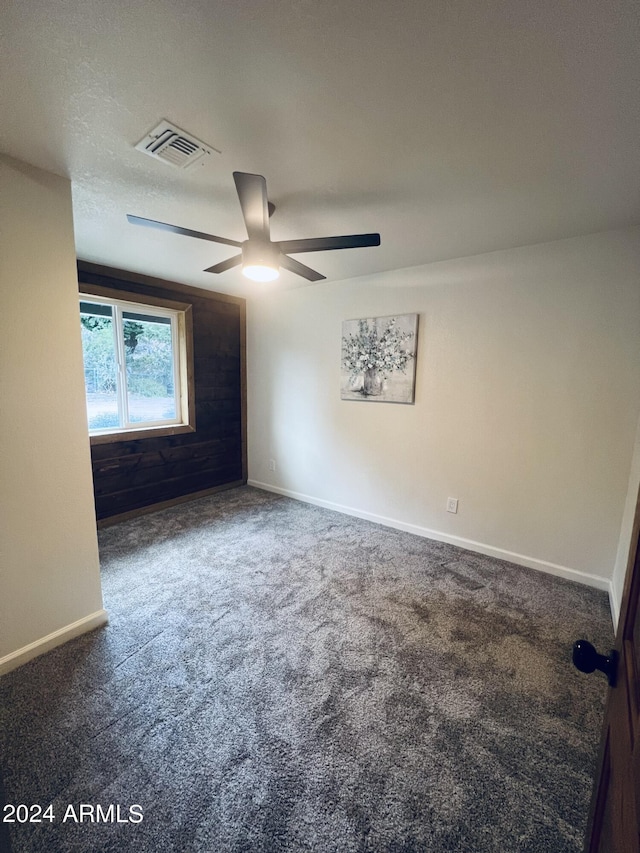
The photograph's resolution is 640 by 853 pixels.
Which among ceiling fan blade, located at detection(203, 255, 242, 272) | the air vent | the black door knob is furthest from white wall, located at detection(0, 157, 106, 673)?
the black door knob

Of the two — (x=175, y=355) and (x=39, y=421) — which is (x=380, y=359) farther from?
(x=39, y=421)

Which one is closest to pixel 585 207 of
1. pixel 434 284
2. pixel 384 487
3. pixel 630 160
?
pixel 630 160

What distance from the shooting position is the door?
1.64ft

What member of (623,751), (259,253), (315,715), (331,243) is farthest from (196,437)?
(623,751)

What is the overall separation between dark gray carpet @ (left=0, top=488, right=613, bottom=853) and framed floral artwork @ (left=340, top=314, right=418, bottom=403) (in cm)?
149

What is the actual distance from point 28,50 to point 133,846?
2.34 metres

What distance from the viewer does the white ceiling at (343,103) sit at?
0.91 m

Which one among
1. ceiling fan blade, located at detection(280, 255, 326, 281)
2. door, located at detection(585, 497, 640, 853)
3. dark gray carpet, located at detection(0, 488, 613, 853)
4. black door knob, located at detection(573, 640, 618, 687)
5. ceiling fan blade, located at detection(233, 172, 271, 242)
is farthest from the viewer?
ceiling fan blade, located at detection(280, 255, 326, 281)

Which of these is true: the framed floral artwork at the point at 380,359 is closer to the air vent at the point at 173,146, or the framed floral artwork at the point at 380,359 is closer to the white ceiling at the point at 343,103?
the white ceiling at the point at 343,103

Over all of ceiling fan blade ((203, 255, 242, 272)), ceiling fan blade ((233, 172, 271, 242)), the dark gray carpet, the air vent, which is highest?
the air vent

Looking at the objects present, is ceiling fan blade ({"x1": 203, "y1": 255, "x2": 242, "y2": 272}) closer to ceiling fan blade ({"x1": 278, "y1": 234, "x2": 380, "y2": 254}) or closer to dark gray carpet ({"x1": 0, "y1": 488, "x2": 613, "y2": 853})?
ceiling fan blade ({"x1": 278, "y1": 234, "x2": 380, "y2": 254})

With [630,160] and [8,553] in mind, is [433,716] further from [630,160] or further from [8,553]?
[630,160]

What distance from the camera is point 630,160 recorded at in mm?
1413

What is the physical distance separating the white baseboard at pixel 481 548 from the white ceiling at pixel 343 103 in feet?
7.26
